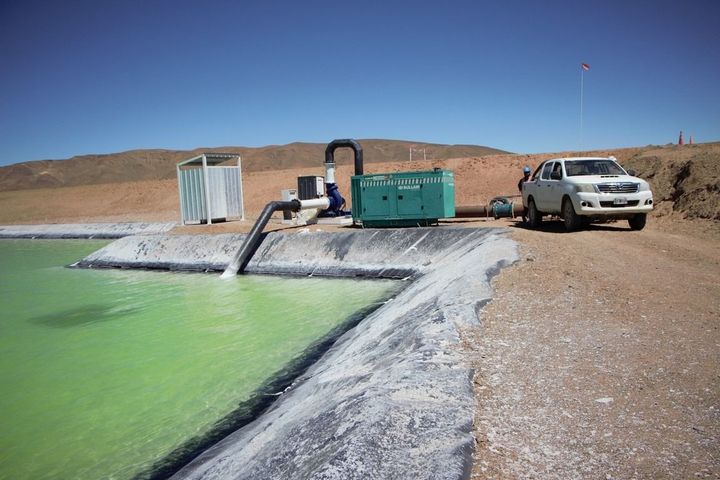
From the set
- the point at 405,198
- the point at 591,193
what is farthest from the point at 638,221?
the point at 405,198

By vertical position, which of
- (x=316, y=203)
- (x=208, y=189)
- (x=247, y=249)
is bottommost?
(x=247, y=249)

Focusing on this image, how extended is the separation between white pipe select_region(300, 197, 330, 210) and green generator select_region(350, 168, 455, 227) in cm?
273

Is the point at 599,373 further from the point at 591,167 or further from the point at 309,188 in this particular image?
the point at 309,188

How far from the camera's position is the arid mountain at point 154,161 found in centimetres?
10312

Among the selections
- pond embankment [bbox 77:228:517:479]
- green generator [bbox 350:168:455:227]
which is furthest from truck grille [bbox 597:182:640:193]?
green generator [bbox 350:168:455:227]

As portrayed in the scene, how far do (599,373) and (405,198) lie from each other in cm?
1332

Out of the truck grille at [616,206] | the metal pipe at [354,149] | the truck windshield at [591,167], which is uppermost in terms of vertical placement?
the metal pipe at [354,149]

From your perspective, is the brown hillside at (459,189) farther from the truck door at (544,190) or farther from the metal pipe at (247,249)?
the metal pipe at (247,249)

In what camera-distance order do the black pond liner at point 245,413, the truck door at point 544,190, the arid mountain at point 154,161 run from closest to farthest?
1. the black pond liner at point 245,413
2. the truck door at point 544,190
3. the arid mountain at point 154,161

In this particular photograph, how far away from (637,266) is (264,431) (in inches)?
285

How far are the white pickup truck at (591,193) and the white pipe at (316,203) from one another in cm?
884

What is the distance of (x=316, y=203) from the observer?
68.8 feet

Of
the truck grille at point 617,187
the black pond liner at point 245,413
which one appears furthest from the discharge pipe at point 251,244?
the truck grille at point 617,187

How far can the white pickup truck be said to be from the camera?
12797 millimetres
